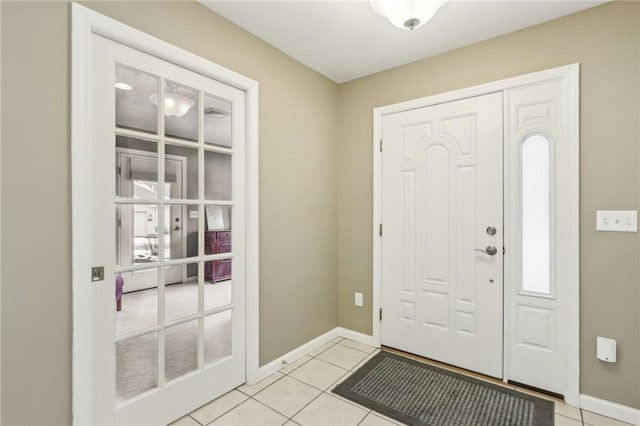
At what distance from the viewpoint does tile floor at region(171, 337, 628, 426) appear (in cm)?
189

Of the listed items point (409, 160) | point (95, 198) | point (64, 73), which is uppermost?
point (64, 73)

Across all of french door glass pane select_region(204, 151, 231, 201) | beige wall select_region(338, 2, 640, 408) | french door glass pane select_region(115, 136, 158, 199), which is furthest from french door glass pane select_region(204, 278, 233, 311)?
beige wall select_region(338, 2, 640, 408)

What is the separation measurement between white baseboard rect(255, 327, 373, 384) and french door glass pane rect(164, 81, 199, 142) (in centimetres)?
176

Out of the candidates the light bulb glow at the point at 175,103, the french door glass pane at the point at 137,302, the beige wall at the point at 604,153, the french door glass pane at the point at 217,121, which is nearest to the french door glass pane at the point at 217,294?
the french door glass pane at the point at 137,302

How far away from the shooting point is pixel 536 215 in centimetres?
221

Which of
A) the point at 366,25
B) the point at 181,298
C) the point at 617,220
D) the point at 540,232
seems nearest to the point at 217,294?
the point at 181,298

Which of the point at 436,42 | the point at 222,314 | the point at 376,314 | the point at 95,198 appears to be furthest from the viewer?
the point at 376,314

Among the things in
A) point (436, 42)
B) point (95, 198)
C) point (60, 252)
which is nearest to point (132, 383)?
point (60, 252)

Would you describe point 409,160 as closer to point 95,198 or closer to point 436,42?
point 436,42

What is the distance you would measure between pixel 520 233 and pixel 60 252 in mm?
2740

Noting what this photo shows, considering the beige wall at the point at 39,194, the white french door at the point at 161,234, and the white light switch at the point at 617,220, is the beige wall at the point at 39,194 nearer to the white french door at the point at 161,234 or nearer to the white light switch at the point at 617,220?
the white french door at the point at 161,234

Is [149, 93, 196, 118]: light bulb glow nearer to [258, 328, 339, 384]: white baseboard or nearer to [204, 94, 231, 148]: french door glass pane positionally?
[204, 94, 231, 148]: french door glass pane

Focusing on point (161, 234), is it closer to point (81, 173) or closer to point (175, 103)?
point (81, 173)

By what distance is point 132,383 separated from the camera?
175cm
